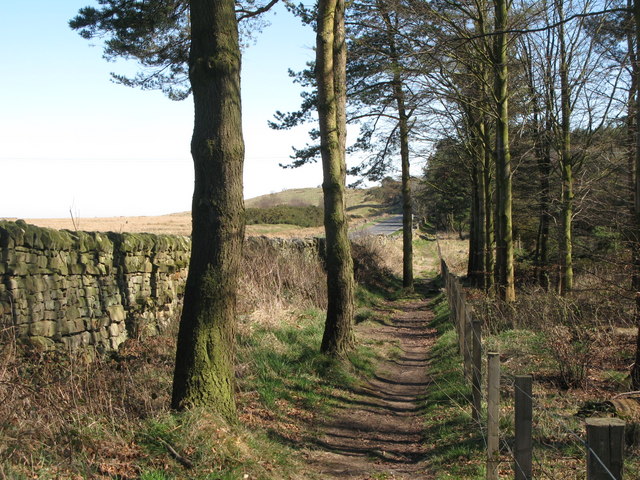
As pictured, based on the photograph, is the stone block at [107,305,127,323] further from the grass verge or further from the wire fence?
the wire fence

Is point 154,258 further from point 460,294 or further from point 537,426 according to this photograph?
point 537,426

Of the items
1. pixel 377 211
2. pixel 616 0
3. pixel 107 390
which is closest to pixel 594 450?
pixel 107 390

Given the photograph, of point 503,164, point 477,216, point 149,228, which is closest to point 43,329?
point 503,164

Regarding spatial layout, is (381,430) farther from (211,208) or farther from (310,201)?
(310,201)

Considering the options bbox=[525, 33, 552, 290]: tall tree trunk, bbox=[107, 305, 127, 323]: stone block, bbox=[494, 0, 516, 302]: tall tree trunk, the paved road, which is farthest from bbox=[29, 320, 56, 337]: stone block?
the paved road

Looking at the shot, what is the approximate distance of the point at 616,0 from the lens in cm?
1470

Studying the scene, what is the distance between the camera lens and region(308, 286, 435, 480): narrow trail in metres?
6.24

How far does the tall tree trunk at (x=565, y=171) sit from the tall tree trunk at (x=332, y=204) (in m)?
9.30

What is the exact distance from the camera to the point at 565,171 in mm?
17906

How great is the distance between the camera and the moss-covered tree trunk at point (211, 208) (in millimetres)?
5836

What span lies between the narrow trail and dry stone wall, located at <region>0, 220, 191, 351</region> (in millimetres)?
3651

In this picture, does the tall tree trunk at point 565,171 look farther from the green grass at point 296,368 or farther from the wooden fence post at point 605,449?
the wooden fence post at point 605,449

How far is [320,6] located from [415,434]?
710 cm

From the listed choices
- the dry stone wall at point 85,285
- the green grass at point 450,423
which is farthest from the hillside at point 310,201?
→ the green grass at point 450,423
